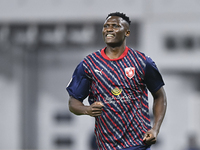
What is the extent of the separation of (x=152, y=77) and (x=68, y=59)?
12961 mm

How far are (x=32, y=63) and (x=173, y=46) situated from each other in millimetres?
5599

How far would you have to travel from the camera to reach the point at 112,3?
14008mm

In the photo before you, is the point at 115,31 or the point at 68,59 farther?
the point at 68,59

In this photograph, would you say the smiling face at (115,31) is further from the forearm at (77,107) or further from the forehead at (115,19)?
the forearm at (77,107)

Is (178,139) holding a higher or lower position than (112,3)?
lower

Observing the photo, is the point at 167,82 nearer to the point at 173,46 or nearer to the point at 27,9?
the point at 173,46

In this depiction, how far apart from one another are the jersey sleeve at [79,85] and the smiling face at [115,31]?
0.99ft

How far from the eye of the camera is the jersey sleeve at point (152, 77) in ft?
10.3

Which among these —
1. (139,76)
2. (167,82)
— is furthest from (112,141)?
(167,82)

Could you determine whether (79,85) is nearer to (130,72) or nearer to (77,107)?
(77,107)

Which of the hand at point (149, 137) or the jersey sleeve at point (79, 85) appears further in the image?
the jersey sleeve at point (79, 85)

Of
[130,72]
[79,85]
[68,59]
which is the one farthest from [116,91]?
[68,59]

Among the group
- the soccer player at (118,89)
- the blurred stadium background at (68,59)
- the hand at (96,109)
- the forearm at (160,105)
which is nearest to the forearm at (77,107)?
the soccer player at (118,89)

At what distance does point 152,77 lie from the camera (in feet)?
10.4
